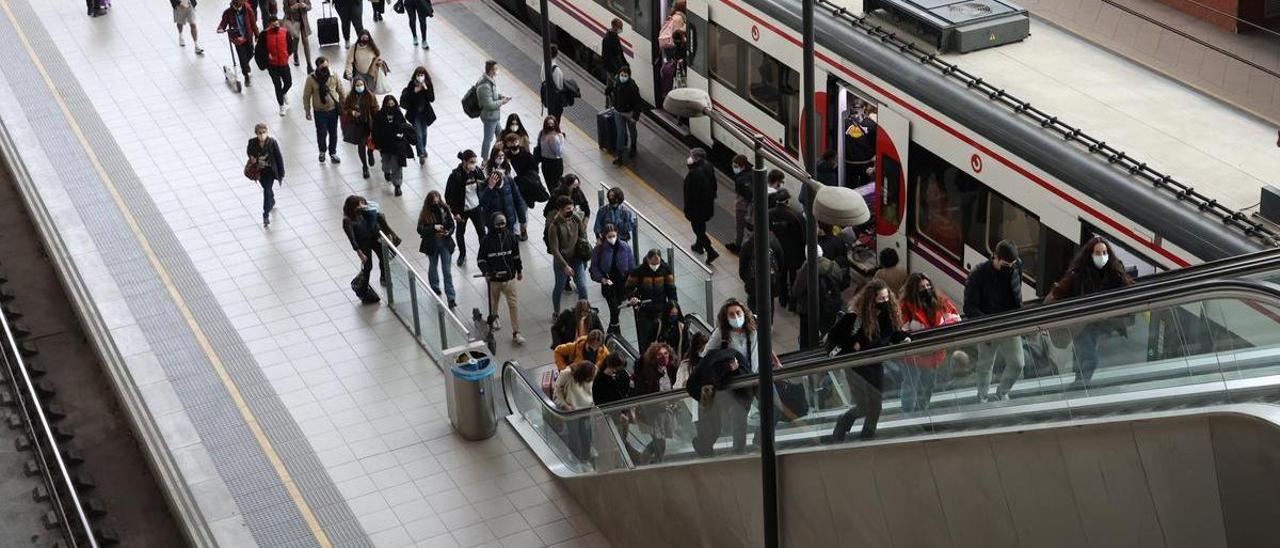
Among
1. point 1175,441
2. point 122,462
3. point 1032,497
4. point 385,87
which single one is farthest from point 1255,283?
point 385,87

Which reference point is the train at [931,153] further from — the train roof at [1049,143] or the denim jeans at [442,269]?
the denim jeans at [442,269]

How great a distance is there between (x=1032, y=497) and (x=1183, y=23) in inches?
651

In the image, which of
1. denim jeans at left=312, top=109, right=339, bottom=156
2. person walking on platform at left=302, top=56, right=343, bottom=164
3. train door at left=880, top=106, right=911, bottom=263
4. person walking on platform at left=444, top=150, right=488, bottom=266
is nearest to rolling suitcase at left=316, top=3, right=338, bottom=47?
denim jeans at left=312, top=109, right=339, bottom=156

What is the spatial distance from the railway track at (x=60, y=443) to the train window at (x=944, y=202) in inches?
307

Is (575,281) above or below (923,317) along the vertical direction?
below

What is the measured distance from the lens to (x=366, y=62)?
2397cm

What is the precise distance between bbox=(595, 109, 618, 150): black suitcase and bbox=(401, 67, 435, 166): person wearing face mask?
6.95 feet

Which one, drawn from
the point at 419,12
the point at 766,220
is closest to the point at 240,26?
the point at 419,12

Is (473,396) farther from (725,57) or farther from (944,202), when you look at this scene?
(725,57)

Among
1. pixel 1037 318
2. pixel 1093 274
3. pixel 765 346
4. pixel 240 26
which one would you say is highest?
pixel 1037 318

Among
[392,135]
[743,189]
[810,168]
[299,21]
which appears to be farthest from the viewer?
[299,21]

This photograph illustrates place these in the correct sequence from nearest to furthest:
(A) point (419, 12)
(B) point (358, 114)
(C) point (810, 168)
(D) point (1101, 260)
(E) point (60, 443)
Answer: (D) point (1101, 260) → (C) point (810, 168) → (E) point (60, 443) → (B) point (358, 114) → (A) point (419, 12)

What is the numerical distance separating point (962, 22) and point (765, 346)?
729cm

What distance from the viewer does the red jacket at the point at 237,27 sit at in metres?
25.2
